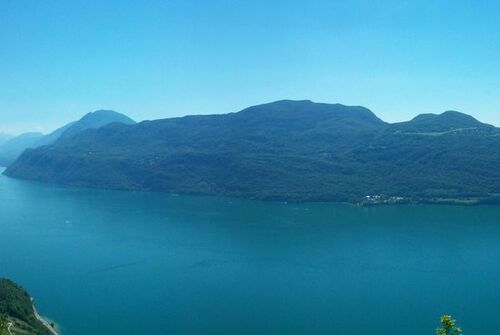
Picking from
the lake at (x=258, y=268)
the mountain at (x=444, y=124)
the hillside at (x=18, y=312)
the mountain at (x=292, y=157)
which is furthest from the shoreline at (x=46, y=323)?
the mountain at (x=444, y=124)

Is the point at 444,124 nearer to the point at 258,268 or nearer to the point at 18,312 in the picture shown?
the point at 258,268

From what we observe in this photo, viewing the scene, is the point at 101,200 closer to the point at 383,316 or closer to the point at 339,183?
the point at 339,183

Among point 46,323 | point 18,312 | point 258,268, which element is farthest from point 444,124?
point 18,312

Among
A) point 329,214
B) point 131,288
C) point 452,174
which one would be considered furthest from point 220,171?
point 131,288

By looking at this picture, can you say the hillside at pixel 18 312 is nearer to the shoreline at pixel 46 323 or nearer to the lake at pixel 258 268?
the shoreline at pixel 46 323

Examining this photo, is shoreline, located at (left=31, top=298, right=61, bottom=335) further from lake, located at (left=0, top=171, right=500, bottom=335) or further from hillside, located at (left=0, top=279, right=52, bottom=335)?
lake, located at (left=0, top=171, right=500, bottom=335)
